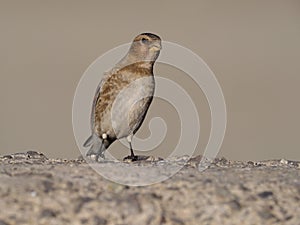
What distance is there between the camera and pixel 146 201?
2.96m

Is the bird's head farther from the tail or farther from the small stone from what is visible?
the small stone

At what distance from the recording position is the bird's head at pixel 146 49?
4.99m

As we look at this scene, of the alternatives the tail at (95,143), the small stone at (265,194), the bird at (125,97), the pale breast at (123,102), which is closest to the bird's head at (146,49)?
the bird at (125,97)

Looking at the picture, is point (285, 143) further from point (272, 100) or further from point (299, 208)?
point (299, 208)

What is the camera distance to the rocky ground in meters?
2.90

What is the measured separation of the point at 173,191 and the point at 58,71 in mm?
10772

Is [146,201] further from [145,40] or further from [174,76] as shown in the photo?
[174,76]

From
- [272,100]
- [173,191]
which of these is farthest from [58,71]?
[173,191]

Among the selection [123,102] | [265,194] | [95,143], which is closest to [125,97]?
[123,102]

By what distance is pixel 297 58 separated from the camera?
49.1 feet

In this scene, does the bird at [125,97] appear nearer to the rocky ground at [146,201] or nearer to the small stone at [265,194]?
the rocky ground at [146,201]

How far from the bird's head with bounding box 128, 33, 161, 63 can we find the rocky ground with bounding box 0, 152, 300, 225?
6.10 ft

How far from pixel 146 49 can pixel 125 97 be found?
433 millimetres

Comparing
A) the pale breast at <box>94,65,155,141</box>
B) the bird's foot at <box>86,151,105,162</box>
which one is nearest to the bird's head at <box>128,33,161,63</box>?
the pale breast at <box>94,65,155,141</box>
